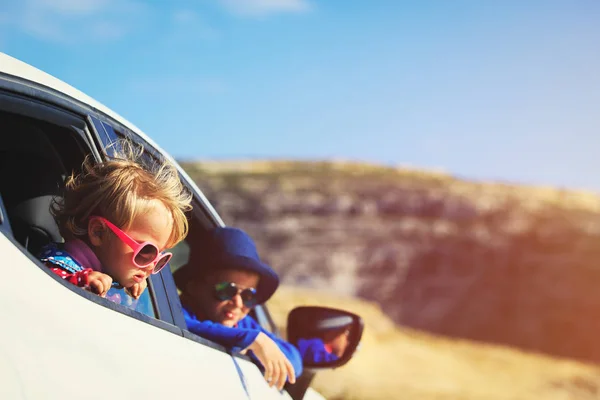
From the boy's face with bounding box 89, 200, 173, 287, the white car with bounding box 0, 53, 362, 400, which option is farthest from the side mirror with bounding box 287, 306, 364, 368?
the boy's face with bounding box 89, 200, 173, 287

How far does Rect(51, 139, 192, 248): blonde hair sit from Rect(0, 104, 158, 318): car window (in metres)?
0.18

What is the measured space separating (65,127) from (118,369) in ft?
2.80

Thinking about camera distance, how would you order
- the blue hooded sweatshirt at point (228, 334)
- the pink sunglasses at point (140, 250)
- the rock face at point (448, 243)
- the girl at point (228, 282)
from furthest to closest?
the rock face at point (448, 243) < the girl at point (228, 282) < the blue hooded sweatshirt at point (228, 334) < the pink sunglasses at point (140, 250)

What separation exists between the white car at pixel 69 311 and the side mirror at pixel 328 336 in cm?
11

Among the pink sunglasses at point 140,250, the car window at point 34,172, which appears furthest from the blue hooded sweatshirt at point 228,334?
the pink sunglasses at point 140,250

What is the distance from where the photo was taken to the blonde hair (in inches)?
86.2

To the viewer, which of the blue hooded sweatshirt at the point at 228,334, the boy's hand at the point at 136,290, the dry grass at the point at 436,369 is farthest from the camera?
the dry grass at the point at 436,369

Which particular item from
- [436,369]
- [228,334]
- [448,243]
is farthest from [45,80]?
[448,243]

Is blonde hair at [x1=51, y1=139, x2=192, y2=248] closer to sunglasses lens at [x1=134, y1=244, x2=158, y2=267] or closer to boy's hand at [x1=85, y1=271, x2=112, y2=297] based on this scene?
sunglasses lens at [x1=134, y1=244, x2=158, y2=267]

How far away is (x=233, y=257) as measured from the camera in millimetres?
3105

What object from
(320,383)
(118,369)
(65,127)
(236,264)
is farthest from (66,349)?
(320,383)

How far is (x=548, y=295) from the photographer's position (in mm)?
76250

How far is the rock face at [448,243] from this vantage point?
7062cm

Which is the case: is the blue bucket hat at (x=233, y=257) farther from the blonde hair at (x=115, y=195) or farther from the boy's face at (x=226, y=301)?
the blonde hair at (x=115, y=195)
